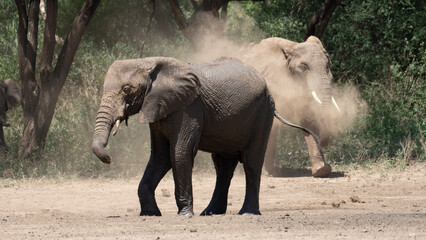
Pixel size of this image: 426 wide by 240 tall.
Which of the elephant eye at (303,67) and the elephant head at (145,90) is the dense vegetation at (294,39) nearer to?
the elephant eye at (303,67)

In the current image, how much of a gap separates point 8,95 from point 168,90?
988 cm

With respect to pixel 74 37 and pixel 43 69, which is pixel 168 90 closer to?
pixel 74 37

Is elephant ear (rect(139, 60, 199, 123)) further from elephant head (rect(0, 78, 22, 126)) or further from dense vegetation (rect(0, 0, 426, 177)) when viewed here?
elephant head (rect(0, 78, 22, 126))

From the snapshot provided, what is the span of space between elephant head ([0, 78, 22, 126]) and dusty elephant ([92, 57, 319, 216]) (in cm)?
894

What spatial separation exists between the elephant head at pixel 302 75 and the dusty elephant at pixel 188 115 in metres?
3.52

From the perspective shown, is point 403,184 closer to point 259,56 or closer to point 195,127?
point 259,56

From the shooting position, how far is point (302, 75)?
13320 mm

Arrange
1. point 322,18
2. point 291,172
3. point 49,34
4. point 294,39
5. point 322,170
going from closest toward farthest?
point 322,170, point 291,172, point 49,34, point 322,18, point 294,39

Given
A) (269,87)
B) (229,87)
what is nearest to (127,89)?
(229,87)

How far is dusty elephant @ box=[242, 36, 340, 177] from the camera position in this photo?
13016 mm

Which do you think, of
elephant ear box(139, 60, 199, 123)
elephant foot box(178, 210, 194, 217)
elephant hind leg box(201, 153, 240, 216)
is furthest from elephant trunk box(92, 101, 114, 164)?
elephant hind leg box(201, 153, 240, 216)

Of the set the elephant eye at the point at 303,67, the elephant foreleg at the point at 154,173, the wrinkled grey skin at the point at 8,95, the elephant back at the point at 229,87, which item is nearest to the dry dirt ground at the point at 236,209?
the elephant foreleg at the point at 154,173

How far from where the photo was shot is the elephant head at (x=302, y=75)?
42.8 feet

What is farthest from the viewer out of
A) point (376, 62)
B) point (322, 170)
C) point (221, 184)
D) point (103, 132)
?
point (376, 62)
